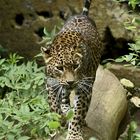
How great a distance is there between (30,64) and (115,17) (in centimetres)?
177

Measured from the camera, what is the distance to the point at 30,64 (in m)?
6.59

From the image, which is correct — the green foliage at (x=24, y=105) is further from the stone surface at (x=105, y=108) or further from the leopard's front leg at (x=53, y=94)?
the stone surface at (x=105, y=108)

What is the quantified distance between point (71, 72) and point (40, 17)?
3.23 metres

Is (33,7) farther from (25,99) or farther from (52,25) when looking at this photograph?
(25,99)

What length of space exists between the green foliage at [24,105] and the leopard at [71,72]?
19 cm

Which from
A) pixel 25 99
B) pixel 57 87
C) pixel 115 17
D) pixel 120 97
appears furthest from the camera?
pixel 115 17

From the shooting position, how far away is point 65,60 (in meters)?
4.80

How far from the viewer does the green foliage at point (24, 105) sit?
4688 mm

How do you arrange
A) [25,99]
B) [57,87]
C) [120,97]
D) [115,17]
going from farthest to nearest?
1. [115,17]
2. [120,97]
3. [25,99]
4. [57,87]

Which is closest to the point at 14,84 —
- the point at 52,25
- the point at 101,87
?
the point at 101,87

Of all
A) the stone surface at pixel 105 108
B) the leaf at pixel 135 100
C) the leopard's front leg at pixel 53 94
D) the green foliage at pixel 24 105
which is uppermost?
the leopard's front leg at pixel 53 94

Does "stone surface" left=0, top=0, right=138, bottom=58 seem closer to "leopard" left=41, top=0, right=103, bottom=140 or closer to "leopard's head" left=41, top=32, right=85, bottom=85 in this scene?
"leopard" left=41, top=0, right=103, bottom=140

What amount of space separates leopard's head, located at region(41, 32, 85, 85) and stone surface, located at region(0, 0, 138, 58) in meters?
2.89

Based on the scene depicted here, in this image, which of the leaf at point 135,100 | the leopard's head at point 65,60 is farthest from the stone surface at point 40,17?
the leopard's head at point 65,60
